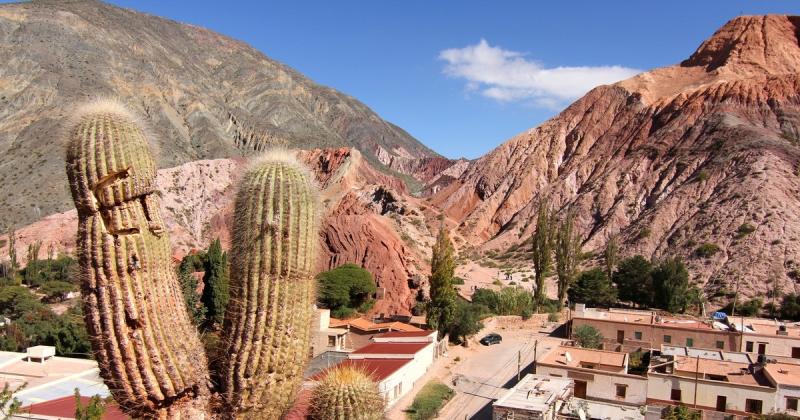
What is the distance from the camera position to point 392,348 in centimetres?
2600

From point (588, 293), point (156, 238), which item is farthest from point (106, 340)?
point (588, 293)

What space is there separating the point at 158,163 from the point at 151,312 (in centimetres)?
113

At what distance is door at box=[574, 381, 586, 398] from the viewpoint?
23.1 m

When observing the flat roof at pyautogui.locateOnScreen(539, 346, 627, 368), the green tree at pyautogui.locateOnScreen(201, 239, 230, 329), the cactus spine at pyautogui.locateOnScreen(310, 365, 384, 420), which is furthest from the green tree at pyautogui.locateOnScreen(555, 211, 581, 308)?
the cactus spine at pyautogui.locateOnScreen(310, 365, 384, 420)

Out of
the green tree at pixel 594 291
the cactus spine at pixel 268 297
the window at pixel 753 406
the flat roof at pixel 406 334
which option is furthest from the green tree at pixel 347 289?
the cactus spine at pixel 268 297

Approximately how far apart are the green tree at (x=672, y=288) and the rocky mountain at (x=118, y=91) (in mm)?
26750

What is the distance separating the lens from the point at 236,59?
15525cm

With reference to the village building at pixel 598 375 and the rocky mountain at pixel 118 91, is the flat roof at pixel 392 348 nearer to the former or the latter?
the village building at pixel 598 375

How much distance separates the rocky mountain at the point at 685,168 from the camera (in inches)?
1964

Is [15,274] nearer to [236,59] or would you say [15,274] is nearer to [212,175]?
[212,175]

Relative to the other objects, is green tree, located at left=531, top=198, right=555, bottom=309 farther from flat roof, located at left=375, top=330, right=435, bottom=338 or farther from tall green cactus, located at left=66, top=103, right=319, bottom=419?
tall green cactus, located at left=66, top=103, right=319, bottom=419

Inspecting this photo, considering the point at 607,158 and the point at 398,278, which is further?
the point at 607,158

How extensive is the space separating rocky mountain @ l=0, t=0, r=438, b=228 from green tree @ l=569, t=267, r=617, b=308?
22.6m

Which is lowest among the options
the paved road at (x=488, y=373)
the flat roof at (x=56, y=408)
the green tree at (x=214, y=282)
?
the paved road at (x=488, y=373)
